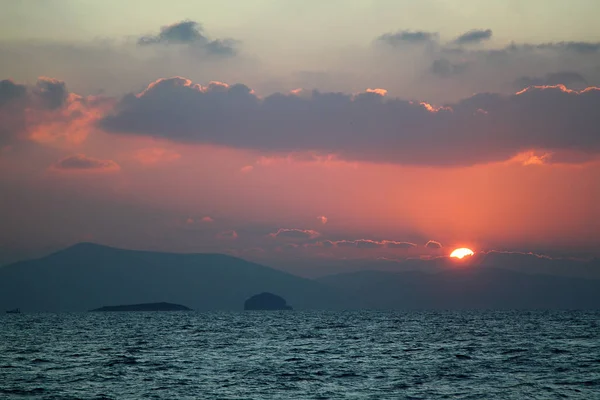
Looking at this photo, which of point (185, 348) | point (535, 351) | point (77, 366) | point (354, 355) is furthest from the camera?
point (185, 348)

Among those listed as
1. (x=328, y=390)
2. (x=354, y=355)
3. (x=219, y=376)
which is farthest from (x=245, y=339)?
(x=328, y=390)

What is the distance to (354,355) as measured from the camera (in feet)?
321

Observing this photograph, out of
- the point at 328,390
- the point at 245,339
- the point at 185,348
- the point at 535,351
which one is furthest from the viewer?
the point at 245,339

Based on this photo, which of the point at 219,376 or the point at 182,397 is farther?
the point at 219,376

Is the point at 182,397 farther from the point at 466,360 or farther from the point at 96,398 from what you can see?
the point at 466,360

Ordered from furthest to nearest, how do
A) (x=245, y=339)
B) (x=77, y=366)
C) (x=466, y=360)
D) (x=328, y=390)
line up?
(x=245, y=339)
(x=466, y=360)
(x=77, y=366)
(x=328, y=390)

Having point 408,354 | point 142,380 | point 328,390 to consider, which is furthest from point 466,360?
point 142,380

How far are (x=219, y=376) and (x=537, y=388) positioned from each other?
3359 cm

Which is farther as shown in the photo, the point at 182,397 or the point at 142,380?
the point at 142,380

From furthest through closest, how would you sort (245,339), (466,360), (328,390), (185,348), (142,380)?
(245,339) < (185,348) < (466,360) < (142,380) < (328,390)

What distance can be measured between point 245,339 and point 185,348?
83.9 feet

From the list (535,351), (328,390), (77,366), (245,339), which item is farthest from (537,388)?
(245,339)

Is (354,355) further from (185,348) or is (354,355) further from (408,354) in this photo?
(185,348)

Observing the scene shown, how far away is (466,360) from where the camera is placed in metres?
91.2
